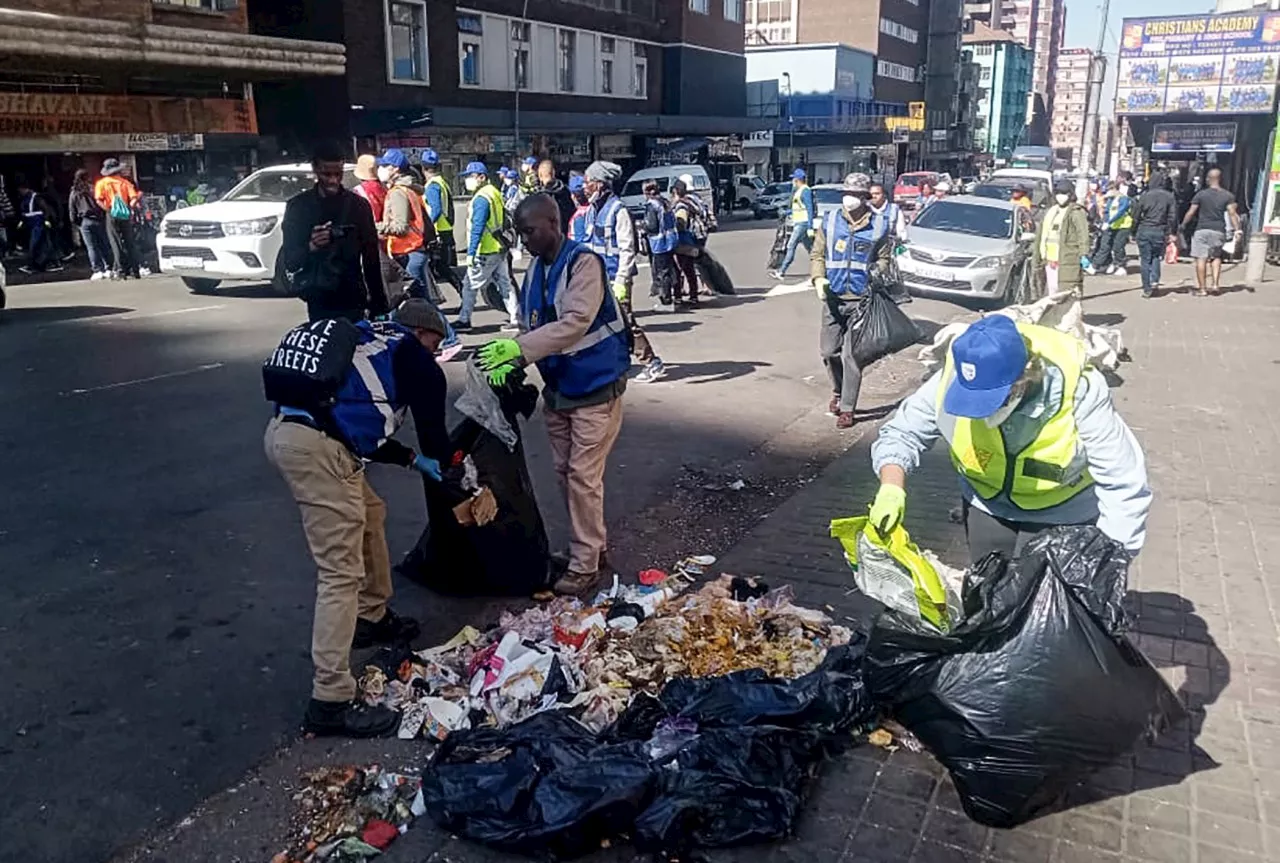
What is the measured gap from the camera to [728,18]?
4662 centimetres

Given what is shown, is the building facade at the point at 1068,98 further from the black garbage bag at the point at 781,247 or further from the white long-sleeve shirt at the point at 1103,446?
the white long-sleeve shirt at the point at 1103,446

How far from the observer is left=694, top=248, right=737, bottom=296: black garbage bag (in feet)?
45.1

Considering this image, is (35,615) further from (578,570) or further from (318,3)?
(318,3)

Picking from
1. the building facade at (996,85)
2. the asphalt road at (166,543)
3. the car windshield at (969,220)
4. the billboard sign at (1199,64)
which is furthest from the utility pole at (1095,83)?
the building facade at (996,85)

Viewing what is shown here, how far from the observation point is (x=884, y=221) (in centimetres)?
816

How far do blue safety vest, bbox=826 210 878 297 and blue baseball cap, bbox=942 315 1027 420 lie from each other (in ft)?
16.6

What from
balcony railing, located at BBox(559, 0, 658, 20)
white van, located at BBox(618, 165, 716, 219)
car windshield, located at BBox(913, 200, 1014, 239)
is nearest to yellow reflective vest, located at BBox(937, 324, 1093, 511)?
car windshield, located at BBox(913, 200, 1014, 239)

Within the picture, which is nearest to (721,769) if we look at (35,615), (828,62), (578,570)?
(578,570)

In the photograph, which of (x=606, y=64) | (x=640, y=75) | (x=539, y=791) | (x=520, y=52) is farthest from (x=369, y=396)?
(x=640, y=75)

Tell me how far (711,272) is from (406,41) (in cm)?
1936

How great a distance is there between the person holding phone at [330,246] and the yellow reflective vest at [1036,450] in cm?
379

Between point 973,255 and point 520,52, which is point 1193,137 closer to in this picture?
point 973,255

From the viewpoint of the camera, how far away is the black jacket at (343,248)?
5980 mm

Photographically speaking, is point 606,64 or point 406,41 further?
point 606,64
